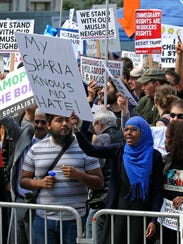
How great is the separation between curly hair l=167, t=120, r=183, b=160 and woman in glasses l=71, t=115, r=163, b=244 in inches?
6.6

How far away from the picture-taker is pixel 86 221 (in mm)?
8078

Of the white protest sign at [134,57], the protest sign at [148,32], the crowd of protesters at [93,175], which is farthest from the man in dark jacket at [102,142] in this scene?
the white protest sign at [134,57]

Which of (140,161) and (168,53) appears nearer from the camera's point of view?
(140,161)

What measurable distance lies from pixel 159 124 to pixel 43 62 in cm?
187

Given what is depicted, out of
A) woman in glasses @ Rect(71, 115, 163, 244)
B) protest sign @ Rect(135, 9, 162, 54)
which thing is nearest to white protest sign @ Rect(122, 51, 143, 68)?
protest sign @ Rect(135, 9, 162, 54)

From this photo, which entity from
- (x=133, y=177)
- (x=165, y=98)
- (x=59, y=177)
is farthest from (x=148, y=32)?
(x=133, y=177)

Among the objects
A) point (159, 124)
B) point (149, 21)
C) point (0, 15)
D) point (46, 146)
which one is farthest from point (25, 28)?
point (0, 15)

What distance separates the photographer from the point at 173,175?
7.33 metres

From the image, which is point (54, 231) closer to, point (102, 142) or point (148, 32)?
point (102, 142)

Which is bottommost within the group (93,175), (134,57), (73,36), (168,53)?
(93,175)

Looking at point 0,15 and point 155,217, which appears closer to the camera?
point 155,217

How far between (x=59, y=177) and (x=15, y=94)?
92cm

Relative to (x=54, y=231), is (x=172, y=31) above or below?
above

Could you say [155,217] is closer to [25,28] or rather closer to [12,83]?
[12,83]
